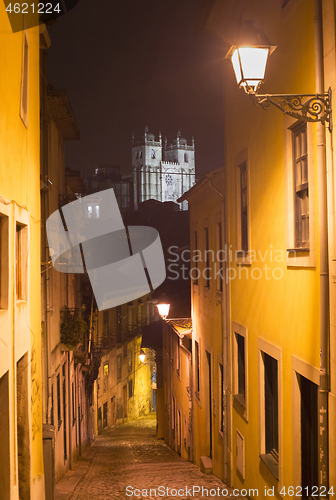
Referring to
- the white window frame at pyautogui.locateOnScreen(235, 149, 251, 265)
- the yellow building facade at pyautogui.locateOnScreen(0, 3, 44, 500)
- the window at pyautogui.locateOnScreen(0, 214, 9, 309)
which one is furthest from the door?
the window at pyautogui.locateOnScreen(0, 214, 9, 309)

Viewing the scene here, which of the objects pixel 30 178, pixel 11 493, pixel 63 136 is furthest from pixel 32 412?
pixel 63 136

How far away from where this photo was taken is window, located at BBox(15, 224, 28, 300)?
6609 mm

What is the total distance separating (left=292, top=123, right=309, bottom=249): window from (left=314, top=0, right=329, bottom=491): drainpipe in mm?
700

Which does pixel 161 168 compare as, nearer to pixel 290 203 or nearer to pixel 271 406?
pixel 271 406

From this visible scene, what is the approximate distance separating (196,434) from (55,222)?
8246 mm

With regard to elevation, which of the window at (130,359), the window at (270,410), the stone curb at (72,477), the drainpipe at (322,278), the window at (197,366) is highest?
the drainpipe at (322,278)

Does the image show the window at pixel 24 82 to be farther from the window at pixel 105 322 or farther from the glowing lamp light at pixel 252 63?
the window at pixel 105 322

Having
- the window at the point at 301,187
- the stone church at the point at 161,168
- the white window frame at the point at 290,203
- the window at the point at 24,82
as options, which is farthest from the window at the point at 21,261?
the stone church at the point at 161,168

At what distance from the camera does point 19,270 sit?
6645mm

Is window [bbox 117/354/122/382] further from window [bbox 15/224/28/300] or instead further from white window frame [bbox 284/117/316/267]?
white window frame [bbox 284/117/316/267]

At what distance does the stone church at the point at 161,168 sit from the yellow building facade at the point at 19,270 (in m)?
109

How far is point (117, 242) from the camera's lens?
43.4 m

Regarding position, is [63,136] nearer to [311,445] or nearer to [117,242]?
[311,445]

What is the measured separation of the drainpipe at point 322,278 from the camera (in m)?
4.57
